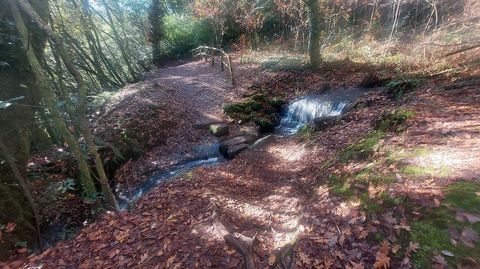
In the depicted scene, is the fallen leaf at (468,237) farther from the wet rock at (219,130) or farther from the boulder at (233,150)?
the wet rock at (219,130)

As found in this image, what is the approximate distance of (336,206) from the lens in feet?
12.6

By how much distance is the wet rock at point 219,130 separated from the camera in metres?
9.27

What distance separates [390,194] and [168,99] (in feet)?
30.7

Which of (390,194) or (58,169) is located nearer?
(390,194)

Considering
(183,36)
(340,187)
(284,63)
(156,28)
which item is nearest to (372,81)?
(284,63)

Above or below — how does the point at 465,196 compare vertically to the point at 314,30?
below

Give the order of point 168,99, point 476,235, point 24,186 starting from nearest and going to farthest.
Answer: point 476,235, point 24,186, point 168,99

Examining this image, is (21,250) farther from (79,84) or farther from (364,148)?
(364,148)

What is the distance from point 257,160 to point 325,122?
2267mm

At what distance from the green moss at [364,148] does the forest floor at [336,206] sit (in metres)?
0.03

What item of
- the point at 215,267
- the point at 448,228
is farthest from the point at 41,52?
the point at 448,228

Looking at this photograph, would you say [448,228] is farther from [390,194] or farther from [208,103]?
[208,103]

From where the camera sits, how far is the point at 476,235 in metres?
2.52

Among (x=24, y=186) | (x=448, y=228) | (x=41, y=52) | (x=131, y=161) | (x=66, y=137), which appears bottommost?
(x=131, y=161)
